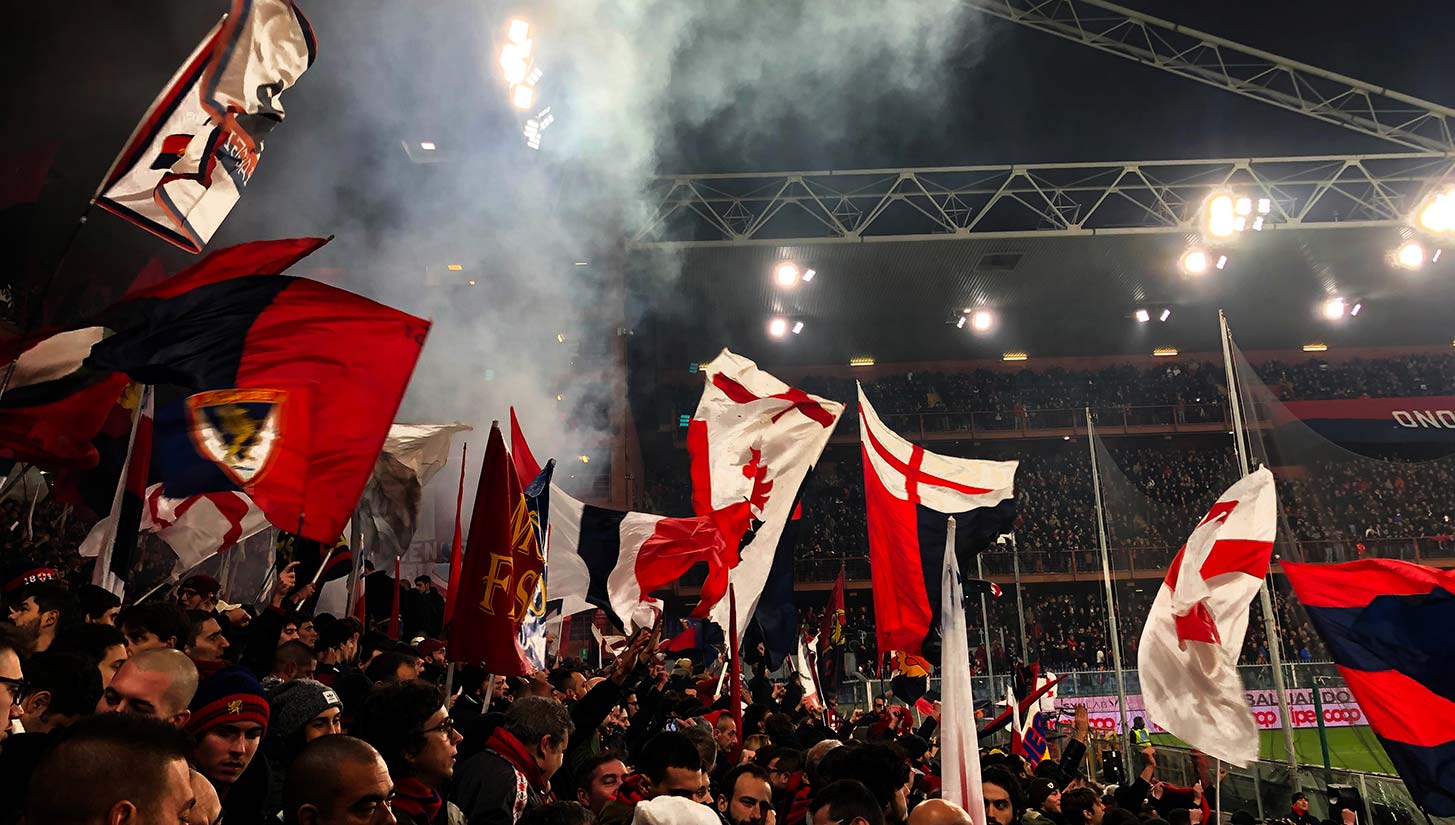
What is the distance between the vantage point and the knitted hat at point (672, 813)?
2.45 m

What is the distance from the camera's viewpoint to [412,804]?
9.07ft

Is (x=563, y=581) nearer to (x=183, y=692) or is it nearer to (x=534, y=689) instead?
(x=534, y=689)

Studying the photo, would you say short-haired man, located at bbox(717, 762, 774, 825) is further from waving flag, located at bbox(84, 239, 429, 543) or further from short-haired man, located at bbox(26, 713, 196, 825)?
short-haired man, located at bbox(26, 713, 196, 825)

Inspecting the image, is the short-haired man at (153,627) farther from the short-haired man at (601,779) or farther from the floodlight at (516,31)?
the floodlight at (516,31)

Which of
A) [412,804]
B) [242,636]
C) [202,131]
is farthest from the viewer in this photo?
[242,636]

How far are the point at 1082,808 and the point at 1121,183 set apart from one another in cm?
1748

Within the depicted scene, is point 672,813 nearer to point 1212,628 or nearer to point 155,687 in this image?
point 155,687

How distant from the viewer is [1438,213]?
1673cm

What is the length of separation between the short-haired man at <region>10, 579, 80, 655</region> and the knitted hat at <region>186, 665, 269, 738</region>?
59.0 inches

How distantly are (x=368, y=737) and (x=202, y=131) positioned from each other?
8.97 feet

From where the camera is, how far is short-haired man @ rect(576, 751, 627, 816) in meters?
3.63

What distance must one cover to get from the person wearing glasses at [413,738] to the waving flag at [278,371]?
140cm

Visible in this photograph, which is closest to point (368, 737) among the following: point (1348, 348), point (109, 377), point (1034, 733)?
point (109, 377)

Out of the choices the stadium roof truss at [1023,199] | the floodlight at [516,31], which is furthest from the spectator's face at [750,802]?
the stadium roof truss at [1023,199]
